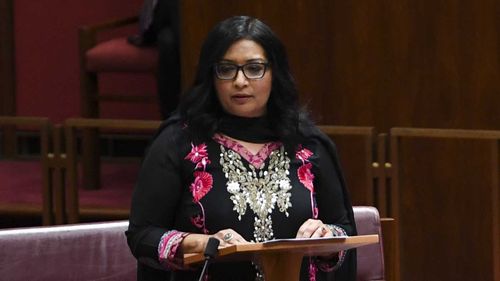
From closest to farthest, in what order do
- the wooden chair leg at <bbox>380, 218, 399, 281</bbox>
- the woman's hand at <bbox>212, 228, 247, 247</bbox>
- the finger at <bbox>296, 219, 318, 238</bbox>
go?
1. the woman's hand at <bbox>212, 228, 247, 247</bbox>
2. the finger at <bbox>296, 219, 318, 238</bbox>
3. the wooden chair leg at <bbox>380, 218, 399, 281</bbox>

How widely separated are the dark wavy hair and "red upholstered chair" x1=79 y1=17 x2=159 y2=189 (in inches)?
103

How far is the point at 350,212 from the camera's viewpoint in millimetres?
2881

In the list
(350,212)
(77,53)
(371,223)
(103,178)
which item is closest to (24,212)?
(103,178)

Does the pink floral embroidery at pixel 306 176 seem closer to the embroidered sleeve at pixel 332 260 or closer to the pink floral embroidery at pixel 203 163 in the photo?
the embroidered sleeve at pixel 332 260

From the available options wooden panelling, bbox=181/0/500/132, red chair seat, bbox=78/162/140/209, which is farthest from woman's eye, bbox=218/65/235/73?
red chair seat, bbox=78/162/140/209

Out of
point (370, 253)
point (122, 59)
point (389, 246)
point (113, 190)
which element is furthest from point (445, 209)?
point (122, 59)

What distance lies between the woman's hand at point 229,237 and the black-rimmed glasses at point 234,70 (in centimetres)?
31

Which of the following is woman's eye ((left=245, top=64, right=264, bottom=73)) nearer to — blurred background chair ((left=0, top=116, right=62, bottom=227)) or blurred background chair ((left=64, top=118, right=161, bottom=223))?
blurred background chair ((left=64, top=118, right=161, bottom=223))

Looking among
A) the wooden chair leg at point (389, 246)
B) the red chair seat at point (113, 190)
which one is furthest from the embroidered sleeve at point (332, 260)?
the red chair seat at point (113, 190)

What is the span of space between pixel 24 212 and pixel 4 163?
3.31 ft

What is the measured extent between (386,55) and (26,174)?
72.1 inches

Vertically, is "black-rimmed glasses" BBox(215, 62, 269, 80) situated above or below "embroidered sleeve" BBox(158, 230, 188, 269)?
above

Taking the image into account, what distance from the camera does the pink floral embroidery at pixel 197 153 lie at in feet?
9.01

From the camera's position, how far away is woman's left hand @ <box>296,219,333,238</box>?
2672 mm
